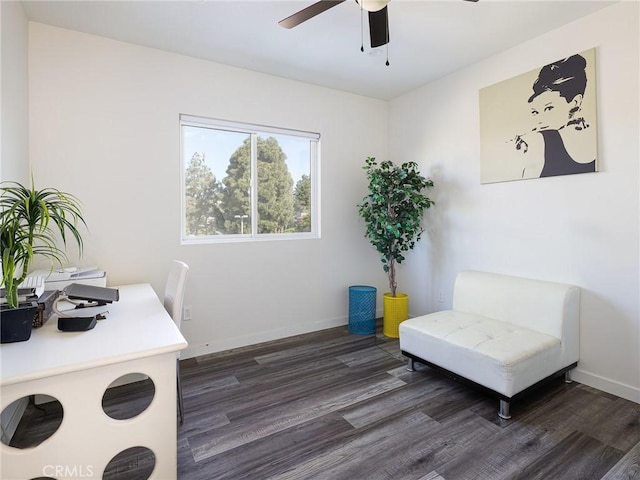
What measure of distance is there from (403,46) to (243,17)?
4.14ft

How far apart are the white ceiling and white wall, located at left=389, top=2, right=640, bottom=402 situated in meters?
0.18

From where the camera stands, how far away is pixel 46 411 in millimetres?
2074

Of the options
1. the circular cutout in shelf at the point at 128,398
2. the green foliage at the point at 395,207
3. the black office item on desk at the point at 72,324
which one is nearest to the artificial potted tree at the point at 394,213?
the green foliage at the point at 395,207

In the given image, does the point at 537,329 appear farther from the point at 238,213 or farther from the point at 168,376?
the point at 238,213

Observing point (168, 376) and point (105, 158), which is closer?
point (168, 376)

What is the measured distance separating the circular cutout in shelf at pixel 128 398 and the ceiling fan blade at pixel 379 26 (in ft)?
8.32

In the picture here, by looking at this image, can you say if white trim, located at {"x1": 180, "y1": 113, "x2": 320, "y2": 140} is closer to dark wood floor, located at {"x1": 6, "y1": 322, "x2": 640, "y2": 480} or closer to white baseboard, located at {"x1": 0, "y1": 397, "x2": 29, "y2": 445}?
dark wood floor, located at {"x1": 6, "y1": 322, "x2": 640, "y2": 480}

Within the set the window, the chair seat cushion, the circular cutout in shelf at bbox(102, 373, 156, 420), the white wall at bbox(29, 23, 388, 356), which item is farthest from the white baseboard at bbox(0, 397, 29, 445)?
the chair seat cushion

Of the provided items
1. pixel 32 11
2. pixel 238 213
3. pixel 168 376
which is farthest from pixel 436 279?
pixel 32 11

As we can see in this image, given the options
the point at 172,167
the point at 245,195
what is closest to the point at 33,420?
the point at 172,167

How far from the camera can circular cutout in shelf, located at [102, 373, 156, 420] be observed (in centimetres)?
206

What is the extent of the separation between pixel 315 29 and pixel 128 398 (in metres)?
2.89

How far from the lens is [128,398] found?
2.23 metres
